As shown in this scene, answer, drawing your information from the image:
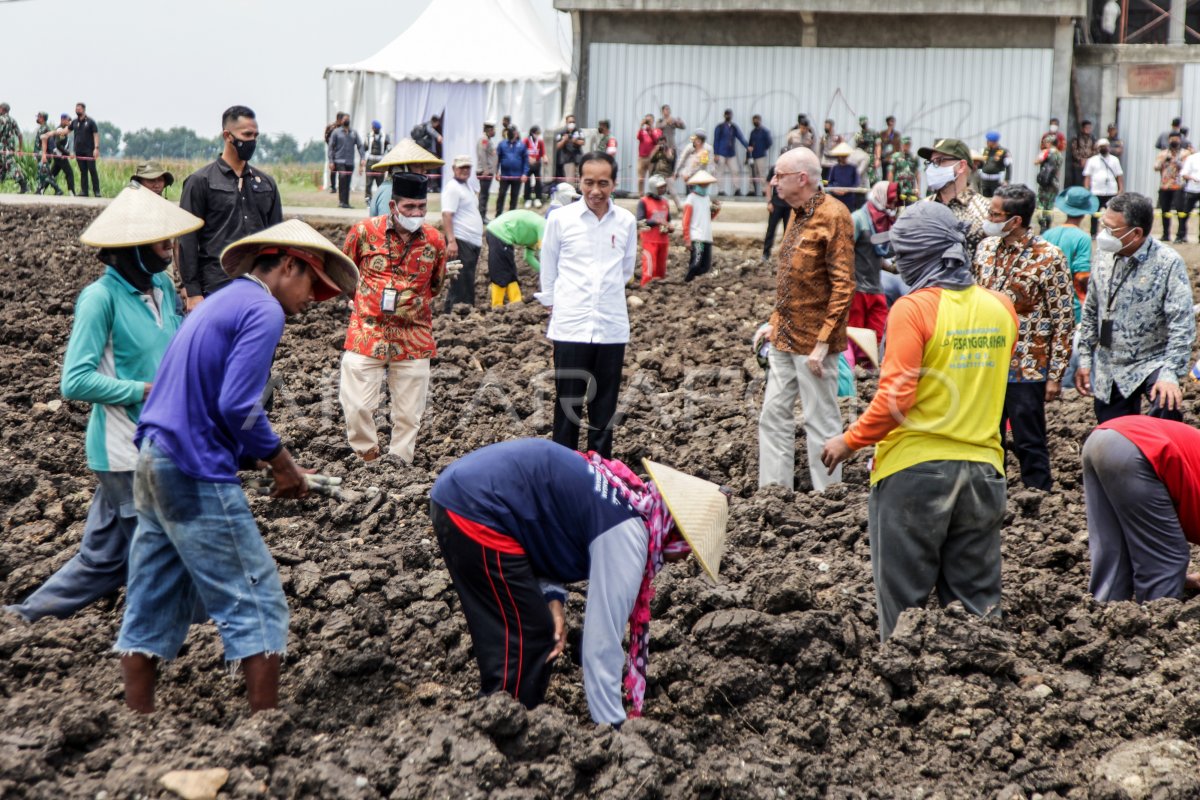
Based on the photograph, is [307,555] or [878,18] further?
→ [878,18]

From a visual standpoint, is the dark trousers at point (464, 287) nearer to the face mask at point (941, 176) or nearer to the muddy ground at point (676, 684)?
the muddy ground at point (676, 684)

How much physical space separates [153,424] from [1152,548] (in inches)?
139

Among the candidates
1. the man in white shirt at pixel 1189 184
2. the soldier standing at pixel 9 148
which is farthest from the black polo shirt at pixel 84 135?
the man in white shirt at pixel 1189 184

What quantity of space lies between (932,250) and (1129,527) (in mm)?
1326

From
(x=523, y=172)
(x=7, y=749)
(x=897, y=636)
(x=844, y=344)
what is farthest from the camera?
(x=523, y=172)

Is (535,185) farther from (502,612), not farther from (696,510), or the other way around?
(696,510)

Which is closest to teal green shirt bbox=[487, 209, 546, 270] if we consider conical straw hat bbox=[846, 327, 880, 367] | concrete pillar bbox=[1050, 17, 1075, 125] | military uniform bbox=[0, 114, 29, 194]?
conical straw hat bbox=[846, 327, 880, 367]

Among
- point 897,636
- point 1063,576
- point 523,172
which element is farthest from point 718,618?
point 523,172

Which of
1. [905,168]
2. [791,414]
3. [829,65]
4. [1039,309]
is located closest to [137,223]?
[791,414]

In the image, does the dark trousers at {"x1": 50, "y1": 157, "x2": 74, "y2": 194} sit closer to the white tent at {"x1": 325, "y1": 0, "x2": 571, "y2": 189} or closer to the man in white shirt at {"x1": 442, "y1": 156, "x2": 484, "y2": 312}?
the white tent at {"x1": 325, "y1": 0, "x2": 571, "y2": 189}

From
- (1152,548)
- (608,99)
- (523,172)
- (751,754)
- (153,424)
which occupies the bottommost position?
(751,754)

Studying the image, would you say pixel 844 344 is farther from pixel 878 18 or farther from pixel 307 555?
pixel 878 18

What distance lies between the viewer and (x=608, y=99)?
75.5ft

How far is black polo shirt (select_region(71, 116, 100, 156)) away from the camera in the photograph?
22.4 m
